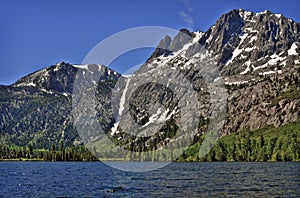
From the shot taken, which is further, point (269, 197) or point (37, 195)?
point (37, 195)

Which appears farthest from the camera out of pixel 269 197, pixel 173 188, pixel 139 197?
pixel 173 188

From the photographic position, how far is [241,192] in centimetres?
6762

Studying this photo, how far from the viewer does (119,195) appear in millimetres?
68500

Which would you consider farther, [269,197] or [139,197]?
[139,197]

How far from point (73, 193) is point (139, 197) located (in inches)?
545

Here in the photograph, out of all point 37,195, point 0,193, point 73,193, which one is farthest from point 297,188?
point 0,193

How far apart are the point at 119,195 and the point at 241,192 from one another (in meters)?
20.2

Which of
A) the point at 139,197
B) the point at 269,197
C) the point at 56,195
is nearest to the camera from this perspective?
the point at 269,197

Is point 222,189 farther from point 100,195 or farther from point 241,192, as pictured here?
point 100,195

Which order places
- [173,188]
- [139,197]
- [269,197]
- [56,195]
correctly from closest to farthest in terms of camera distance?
1. [269,197]
2. [139,197]
3. [56,195]
4. [173,188]

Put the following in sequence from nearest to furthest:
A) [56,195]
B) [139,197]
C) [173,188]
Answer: [139,197] → [56,195] → [173,188]

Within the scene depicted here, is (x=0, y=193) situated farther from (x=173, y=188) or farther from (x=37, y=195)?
(x=173, y=188)

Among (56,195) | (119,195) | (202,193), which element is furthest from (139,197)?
(56,195)

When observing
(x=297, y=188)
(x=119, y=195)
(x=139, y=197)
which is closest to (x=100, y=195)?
(x=119, y=195)
